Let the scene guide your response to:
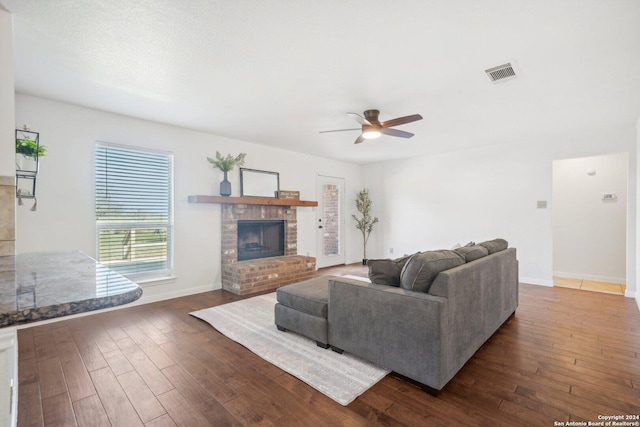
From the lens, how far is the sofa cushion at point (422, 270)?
6.61 ft

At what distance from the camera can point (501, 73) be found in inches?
101

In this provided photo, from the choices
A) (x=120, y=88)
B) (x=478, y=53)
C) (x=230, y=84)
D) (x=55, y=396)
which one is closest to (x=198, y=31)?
(x=230, y=84)

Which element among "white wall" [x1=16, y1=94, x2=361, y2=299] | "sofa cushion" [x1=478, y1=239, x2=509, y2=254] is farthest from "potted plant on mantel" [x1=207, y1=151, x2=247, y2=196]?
"sofa cushion" [x1=478, y1=239, x2=509, y2=254]

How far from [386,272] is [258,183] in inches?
138

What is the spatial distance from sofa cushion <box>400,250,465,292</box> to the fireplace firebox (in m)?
3.48

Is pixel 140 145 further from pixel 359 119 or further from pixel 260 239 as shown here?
pixel 359 119

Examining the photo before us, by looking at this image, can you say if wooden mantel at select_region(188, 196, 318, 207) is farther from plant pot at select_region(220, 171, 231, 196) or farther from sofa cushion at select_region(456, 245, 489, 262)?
sofa cushion at select_region(456, 245, 489, 262)

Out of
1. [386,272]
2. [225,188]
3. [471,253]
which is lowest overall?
[386,272]

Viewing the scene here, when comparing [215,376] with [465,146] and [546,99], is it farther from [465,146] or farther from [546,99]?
[465,146]

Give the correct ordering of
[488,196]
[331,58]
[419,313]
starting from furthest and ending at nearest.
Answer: [488,196], [331,58], [419,313]

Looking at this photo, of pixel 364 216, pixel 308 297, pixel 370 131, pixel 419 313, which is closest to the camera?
pixel 419 313

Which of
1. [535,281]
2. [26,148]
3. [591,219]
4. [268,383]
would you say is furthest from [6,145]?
[591,219]

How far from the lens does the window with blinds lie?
11.9 feet

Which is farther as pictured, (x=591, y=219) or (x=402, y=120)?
(x=591, y=219)
